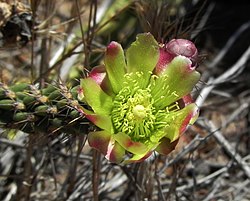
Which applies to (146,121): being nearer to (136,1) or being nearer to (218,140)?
(136,1)

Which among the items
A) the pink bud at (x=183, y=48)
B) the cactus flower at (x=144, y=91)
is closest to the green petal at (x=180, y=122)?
the cactus flower at (x=144, y=91)

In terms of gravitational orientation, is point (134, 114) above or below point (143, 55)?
below

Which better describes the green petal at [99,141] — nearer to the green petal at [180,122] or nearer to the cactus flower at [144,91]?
the cactus flower at [144,91]

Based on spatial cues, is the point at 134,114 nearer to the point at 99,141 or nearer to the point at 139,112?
the point at 139,112

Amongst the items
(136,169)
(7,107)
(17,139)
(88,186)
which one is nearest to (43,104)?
(7,107)

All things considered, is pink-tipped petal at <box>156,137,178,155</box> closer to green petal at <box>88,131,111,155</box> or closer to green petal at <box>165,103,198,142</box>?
green petal at <box>165,103,198,142</box>

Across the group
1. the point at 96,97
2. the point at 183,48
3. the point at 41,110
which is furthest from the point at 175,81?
the point at 41,110
